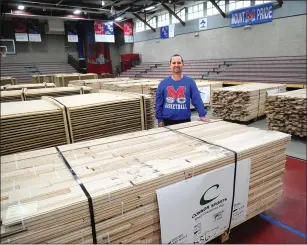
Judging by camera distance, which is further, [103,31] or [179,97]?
[103,31]

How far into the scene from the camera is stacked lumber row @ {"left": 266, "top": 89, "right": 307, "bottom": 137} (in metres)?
6.36

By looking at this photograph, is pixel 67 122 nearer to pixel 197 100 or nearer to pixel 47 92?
pixel 197 100

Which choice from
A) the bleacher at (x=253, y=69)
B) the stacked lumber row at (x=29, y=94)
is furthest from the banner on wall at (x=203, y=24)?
the stacked lumber row at (x=29, y=94)

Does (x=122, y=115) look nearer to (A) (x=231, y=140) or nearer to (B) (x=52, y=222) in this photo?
(A) (x=231, y=140)

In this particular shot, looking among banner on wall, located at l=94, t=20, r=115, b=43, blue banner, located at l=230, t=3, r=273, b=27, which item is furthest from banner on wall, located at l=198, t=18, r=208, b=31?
banner on wall, located at l=94, t=20, r=115, b=43

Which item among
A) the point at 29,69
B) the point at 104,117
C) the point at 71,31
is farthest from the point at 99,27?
the point at 104,117

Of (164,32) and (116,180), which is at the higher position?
(164,32)

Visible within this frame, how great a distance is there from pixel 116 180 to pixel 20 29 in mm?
23997

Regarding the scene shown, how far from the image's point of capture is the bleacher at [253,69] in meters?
12.1

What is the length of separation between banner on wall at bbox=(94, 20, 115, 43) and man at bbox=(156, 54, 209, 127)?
19734mm

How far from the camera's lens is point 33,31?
2170 centimetres

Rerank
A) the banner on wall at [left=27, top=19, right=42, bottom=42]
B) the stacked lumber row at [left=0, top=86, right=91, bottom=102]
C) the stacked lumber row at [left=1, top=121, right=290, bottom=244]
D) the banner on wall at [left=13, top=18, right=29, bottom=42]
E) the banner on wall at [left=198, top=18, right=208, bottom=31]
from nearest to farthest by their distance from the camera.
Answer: the stacked lumber row at [left=1, top=121, right=290, bottom=244]
the stacked lumber row at [left=0, top=86, right=91, bottom=102]
the banner on wall at [left=198, top=18, right=208, bottom=31]
the banner on wall at [left=13, top=18, right=29, bottom=42]
the banner on wall at [left=27, top=19, right=42, bottom=42]

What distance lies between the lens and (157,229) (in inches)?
78.8

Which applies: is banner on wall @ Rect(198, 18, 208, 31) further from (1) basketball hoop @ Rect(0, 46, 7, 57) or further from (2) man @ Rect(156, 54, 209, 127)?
(1) basketball hoop @ Rect(0, 46, 7, 57)
